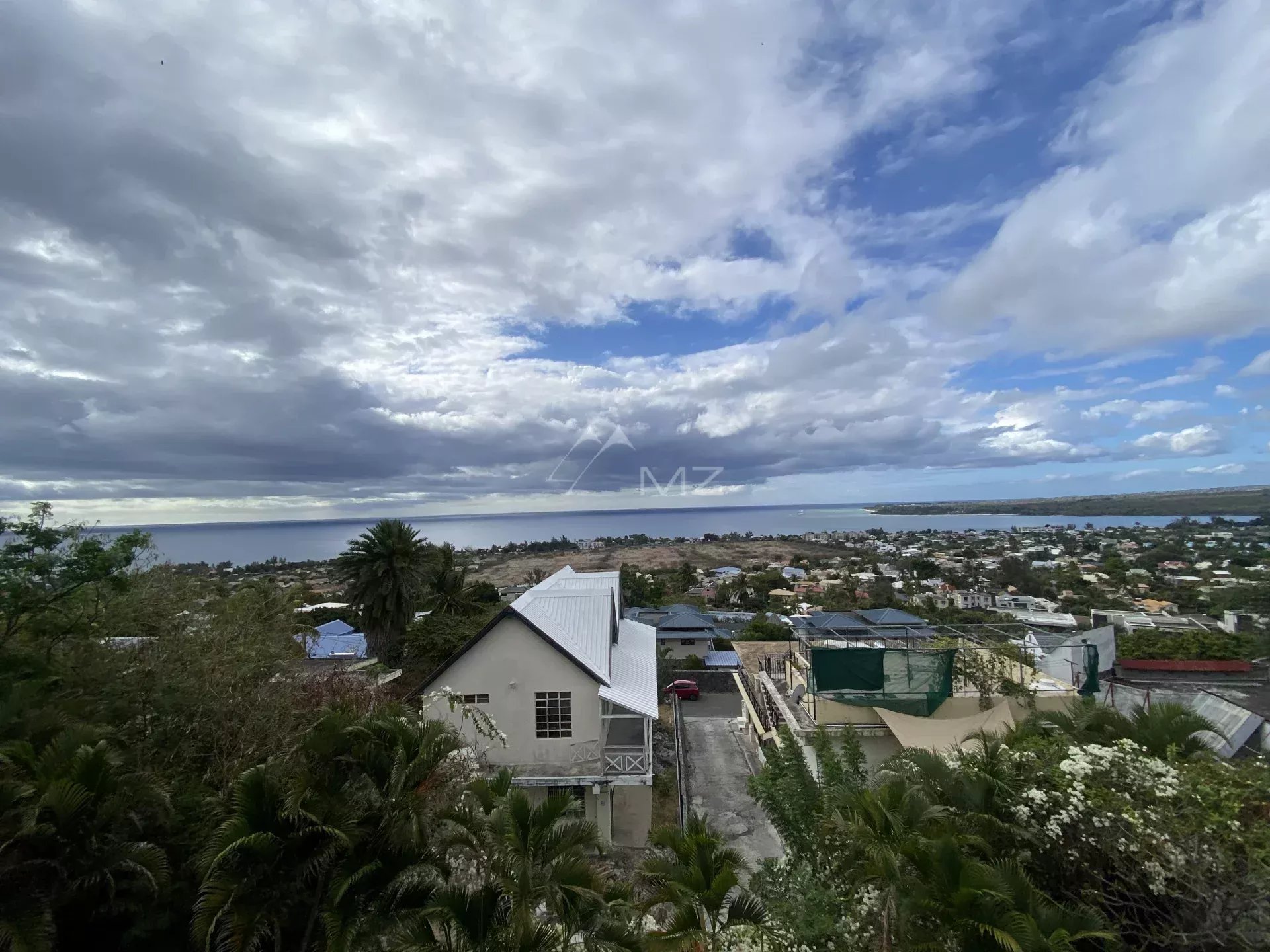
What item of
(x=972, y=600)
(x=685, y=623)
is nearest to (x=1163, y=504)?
(x=972, y=600)

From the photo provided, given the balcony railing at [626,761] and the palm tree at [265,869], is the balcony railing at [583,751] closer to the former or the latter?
the balcony railing at [626,761]

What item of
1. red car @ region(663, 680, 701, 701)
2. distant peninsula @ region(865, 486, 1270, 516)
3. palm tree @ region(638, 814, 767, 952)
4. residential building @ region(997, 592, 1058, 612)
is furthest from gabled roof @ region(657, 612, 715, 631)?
distant peninsula @ region(865, 486, 1270, 516)

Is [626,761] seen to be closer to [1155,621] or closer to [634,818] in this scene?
[634,818]

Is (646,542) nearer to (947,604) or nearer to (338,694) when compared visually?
(947,604)

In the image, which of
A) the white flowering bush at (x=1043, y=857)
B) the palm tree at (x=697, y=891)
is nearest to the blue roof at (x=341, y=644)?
the palm tree at (x=697, y=891)

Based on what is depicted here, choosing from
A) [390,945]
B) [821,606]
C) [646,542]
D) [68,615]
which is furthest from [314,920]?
[646,542]

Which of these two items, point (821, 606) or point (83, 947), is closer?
point (83, 947)
